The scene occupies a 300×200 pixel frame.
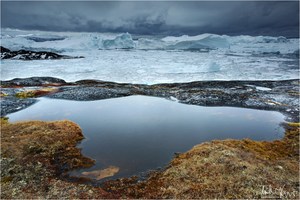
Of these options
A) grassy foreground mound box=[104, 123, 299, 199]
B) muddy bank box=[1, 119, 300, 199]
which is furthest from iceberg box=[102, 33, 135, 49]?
grassy foreground mound box=[104, 123, 299, 199]

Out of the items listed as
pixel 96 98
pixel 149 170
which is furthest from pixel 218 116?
pixel 96 98

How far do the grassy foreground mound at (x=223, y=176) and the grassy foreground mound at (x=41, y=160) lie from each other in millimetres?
2469

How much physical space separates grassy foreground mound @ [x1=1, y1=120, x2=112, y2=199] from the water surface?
1.24m

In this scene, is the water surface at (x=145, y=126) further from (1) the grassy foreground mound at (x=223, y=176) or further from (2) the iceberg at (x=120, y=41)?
(2) the iceberg at (x=120, y=41)

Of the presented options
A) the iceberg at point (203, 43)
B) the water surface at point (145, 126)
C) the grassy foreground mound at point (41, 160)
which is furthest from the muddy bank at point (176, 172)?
the iceberg at point (203, 43)

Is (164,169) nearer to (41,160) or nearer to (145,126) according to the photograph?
(41,160)

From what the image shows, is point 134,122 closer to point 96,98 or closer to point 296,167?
point 96,98

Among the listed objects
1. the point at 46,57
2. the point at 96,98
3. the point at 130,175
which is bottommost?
the point at 130,175

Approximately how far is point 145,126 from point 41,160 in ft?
30.6

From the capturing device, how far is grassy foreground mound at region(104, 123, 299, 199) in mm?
12023

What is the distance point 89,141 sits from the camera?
19.3m

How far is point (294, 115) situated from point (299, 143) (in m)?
8.35

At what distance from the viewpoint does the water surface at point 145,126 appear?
17.0 meters

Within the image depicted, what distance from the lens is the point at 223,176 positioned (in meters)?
13.2
